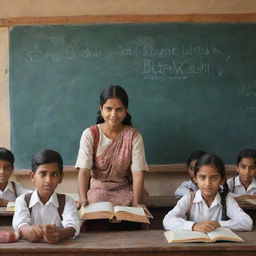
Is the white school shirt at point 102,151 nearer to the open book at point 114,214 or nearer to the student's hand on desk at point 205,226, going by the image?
the open book at point 114,214

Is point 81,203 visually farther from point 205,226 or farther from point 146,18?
point 146,18

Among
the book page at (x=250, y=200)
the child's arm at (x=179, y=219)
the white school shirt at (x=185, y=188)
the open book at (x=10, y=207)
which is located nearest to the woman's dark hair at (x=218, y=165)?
the child's arm at (x=179, y=219)

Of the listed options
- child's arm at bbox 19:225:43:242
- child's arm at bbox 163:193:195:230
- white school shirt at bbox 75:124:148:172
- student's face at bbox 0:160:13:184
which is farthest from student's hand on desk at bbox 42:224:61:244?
student's face at bbox 0:160:13:184

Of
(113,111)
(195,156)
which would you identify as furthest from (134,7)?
(195,156)

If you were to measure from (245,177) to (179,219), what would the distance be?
131 centimetres

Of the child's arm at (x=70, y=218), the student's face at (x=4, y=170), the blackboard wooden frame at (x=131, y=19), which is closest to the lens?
the child's arm at (x=70, y=218)

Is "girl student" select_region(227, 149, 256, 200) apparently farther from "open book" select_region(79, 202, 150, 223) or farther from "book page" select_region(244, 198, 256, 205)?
"open book" select_region(79, 202, 150, 223)

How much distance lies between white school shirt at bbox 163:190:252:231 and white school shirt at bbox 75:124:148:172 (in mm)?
507

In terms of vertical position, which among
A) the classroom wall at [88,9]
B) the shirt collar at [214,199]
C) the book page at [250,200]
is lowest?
the book page at [250,200]

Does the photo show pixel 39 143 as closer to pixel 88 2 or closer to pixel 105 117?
pixel 105 117

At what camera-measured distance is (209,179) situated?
8.05 ft

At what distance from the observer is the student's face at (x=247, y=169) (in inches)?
133

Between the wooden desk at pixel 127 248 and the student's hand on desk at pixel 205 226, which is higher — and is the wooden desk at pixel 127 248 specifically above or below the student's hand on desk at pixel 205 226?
below

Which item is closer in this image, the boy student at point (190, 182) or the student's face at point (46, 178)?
the student's face at point (46, 178)
